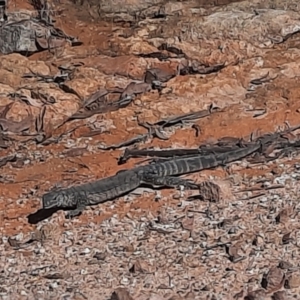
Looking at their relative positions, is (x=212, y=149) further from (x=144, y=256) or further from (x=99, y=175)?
(x=144, y=256)

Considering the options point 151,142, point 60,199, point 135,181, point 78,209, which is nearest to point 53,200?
point 60,199

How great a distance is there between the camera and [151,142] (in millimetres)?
7371

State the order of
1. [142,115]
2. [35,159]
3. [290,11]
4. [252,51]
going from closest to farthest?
[35,159] → [142,115] → [252,51] → [290,11]

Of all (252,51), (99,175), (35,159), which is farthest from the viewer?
(252,51)

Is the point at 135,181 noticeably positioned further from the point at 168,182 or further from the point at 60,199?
the point at 60,199

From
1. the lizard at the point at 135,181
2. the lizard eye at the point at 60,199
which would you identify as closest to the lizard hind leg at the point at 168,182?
the lizard at the point at 135,181

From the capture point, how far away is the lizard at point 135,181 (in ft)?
20.0

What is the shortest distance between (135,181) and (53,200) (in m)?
0.65

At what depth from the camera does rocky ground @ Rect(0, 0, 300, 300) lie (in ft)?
16.8

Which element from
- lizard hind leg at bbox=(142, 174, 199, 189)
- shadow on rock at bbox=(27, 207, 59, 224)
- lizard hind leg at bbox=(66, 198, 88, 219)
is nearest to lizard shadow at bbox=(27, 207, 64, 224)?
shadow on rock at bbox=(27, 207, 59, 224)

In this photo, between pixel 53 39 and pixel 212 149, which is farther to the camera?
pixel 53 39

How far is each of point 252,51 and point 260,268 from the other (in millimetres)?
4562

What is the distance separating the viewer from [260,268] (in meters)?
5.04

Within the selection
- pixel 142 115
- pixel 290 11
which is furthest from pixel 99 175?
pixel 290 11
